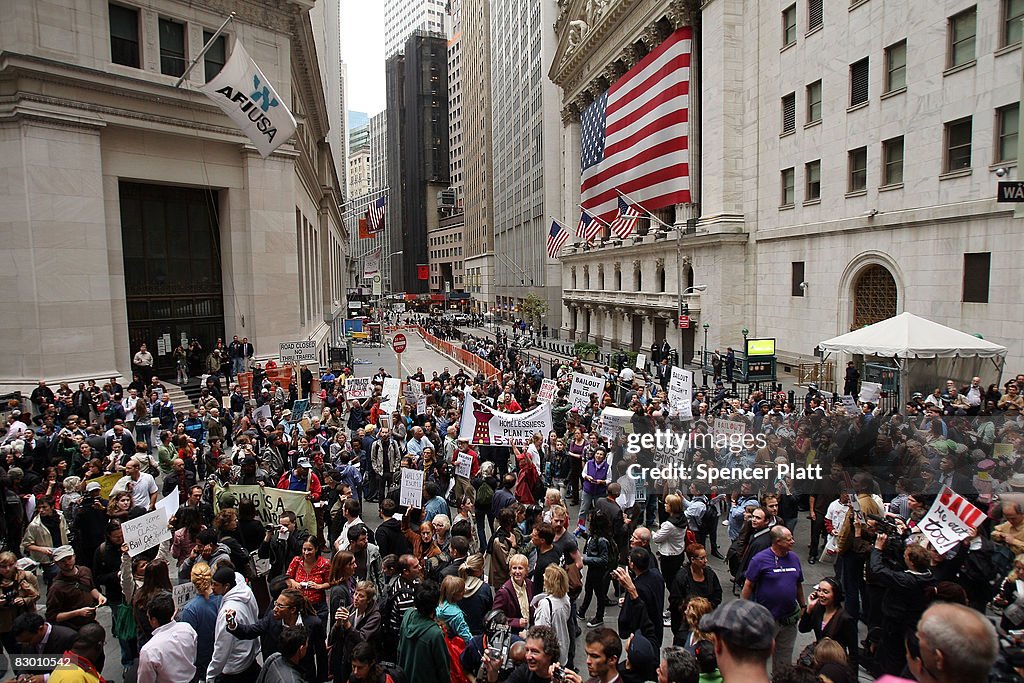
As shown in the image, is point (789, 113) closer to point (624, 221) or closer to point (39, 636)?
point (624, 221)

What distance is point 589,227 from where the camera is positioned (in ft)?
130

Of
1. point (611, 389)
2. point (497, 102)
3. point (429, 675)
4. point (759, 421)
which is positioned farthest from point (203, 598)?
point (497, 102)

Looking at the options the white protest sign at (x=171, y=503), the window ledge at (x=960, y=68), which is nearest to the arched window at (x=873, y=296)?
the window ledge at (x=960, y=68)

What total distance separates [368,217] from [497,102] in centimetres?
5633

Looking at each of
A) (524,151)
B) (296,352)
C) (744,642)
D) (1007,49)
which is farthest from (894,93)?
(524,151)

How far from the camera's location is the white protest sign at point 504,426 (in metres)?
13.7

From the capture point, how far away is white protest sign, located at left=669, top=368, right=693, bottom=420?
16.4 m

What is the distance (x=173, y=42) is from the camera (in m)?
24.8

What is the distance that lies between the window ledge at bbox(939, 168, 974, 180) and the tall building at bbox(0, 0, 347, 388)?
2599 centimetres

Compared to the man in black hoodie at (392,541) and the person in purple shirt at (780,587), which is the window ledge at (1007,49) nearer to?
the person in purple shirt at (780,587)

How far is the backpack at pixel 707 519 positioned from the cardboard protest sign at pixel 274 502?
5901mm

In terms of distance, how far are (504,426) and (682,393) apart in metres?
5.50

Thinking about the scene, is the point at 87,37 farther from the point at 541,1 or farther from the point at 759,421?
the point at 541,1

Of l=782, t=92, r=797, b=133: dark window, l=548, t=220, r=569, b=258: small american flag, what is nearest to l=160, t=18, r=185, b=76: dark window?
l=548, t=220, r=569, b=258: small american flag
